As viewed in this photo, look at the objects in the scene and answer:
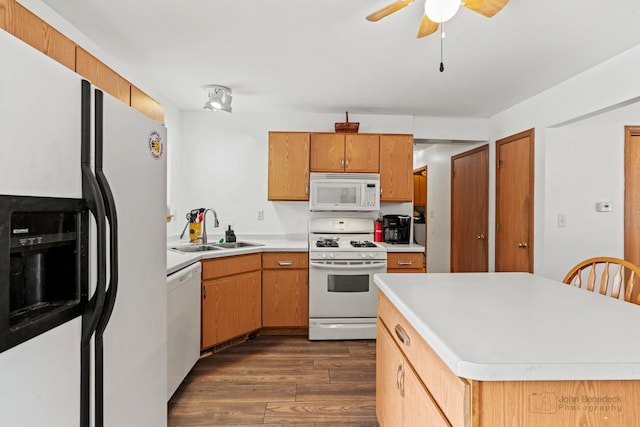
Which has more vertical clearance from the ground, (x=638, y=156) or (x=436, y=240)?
(x=638, y=156)

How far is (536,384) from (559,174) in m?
2.86

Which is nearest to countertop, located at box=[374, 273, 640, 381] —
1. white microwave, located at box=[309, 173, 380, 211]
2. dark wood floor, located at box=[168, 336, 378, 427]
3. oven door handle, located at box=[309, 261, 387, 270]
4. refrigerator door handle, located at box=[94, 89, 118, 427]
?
refrigerator door handle, located at box=[94, 89, 118, 427]

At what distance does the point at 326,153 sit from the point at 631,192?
278 cm

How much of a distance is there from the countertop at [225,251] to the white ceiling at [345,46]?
1.43 meters

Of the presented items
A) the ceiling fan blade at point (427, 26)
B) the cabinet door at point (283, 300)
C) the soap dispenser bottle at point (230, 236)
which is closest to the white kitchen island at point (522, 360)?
the ceiling fan blade at point (427, 26)

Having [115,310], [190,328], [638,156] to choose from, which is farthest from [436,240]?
[115,310]

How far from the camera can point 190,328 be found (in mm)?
2322

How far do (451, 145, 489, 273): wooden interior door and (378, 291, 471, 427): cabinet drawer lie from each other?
314cm

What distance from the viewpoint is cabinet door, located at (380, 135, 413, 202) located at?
3.47 m

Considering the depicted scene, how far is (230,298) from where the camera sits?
9.17 feet

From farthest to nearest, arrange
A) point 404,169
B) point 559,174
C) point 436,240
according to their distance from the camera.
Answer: point 436,240 < point 404,169 < point 559,174

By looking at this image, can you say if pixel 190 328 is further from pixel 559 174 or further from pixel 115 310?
pixel 559 174

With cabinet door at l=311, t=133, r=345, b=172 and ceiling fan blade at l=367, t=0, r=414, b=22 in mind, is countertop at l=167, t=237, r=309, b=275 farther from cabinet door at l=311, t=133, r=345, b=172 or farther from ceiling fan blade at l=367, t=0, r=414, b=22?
ceiling fan blade at l=367, t=0, r=414, b=22

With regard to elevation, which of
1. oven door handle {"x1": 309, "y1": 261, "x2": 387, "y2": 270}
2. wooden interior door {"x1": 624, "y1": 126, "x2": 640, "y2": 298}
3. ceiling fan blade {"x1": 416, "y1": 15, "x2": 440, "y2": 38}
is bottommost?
oven door handle {"x1": 309, "y1": 261, "x2": 387, "y2": 270}
